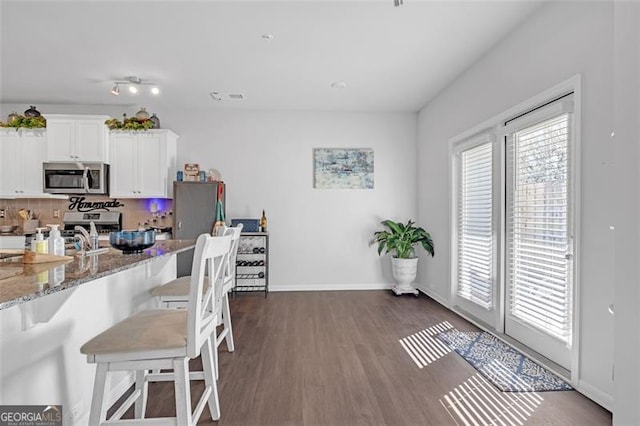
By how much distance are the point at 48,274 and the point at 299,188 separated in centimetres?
410

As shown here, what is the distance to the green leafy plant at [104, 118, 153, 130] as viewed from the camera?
463 cm

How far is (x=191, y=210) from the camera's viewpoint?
4.64 meters

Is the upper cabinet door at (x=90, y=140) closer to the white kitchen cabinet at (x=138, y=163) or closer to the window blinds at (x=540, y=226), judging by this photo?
the white kitchen cabinet at (x=138, y=163)

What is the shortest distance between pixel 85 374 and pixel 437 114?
4.61 meters

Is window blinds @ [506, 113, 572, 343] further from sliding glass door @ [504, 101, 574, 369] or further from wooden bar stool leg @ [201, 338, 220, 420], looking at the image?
wooden bar stool leg @ [201, 338, 220, 420]

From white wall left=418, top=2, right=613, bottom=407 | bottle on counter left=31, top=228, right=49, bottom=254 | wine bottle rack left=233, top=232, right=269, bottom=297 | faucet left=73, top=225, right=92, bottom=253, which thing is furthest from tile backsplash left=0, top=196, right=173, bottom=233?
white wall left=418, top=2, right=613, bottom=407

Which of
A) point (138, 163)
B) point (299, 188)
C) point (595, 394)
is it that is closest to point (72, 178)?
point (138, 163)

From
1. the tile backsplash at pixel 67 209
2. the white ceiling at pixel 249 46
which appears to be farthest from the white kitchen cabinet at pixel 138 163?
the white ceiling at pixel 249 46

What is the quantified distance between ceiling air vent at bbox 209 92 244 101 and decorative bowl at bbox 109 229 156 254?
3162 millimetres

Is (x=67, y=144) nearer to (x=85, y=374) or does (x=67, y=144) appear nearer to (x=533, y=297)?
(x=85, y=374)

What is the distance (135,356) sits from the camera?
1.30m

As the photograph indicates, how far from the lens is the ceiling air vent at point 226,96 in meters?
4.51

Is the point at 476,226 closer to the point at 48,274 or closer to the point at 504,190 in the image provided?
the point at 504,190

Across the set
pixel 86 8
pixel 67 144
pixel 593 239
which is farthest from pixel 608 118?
pixel 67 144
